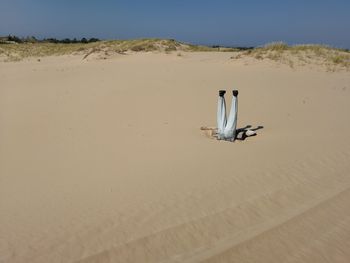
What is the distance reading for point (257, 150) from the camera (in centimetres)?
604

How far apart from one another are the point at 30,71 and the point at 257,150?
1215 cm

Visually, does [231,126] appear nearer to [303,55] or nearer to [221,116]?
[221,116]

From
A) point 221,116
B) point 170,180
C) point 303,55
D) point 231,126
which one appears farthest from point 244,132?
point 303,55

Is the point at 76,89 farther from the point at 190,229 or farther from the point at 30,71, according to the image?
the point at 190,229

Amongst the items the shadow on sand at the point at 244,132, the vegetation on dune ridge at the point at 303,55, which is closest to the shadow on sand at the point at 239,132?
the shadow on sand at the point at 244,132

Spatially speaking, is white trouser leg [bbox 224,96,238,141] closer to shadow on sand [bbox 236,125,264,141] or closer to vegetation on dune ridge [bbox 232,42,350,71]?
shadow on sand [bbox 236,125,264,141]

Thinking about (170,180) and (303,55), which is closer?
(170,180)

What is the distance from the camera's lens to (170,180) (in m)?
4.89

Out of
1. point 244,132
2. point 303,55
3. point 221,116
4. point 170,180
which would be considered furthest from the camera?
point 303,55

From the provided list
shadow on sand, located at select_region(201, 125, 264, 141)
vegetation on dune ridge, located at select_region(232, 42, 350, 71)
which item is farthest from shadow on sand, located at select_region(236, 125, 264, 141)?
vegetation on dune ridge, located at select_region(232, 42, 350, 71)

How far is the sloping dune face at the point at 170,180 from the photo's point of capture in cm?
356

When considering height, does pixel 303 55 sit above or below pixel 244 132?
above

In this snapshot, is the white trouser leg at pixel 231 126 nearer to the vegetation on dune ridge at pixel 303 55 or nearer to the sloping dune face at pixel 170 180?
the sloping dune face at pixel 170 180

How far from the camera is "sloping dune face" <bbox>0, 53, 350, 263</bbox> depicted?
356 centimetres
